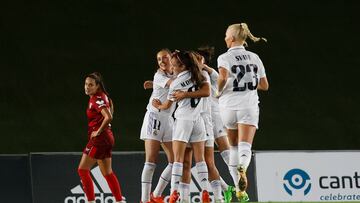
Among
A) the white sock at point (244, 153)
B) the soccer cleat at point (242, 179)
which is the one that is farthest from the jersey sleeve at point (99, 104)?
the soccer cleat at point (242, 179)

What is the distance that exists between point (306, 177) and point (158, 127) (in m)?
4.86

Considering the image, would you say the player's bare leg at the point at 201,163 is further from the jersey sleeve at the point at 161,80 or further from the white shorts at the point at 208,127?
the jersey sleeve at the point at 161,80

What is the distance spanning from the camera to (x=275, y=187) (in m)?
15.4

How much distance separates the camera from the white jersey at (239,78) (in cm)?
1029

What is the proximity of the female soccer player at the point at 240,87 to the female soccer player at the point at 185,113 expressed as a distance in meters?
0.23

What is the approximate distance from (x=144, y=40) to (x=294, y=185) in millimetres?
5047

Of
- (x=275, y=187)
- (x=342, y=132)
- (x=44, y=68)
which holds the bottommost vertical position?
(x=275, y=187)

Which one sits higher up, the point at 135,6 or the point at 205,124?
the point at 135,6

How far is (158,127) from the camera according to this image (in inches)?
440

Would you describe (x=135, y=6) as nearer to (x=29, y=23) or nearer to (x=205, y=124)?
(x=29, y=23)

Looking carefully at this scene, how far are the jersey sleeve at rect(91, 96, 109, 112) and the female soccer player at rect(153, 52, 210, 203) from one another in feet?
3.06

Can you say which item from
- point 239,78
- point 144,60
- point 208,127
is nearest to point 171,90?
point 239,78

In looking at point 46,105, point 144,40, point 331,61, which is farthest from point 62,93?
point 331,61

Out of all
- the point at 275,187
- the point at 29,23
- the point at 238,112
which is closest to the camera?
the point at 238,112
